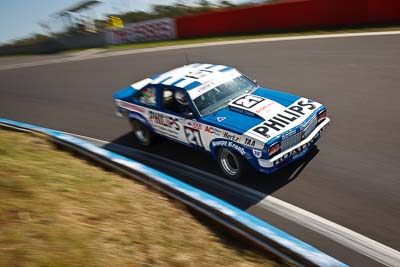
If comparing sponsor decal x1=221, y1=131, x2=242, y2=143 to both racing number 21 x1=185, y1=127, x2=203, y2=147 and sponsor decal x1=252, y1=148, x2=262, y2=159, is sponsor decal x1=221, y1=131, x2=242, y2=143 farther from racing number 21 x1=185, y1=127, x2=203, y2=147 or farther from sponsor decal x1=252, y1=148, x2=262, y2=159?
racing number 21 x1=185, y1=127, x2=203, y2=147

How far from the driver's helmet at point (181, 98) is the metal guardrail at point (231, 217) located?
1597 millimetres

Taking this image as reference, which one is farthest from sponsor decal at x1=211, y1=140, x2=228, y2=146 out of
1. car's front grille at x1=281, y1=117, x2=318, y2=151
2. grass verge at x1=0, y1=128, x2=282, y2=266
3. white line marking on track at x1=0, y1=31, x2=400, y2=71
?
white line marking on track at x1=0, y1=31, x2=400, y2=71

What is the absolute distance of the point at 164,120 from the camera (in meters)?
6.99

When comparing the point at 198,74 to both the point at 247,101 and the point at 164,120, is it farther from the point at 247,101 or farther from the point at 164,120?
the point at 247,101

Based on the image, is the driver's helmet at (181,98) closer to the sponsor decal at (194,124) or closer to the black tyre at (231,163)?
the sponsor decal at (194,124)

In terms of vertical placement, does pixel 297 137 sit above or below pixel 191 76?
below

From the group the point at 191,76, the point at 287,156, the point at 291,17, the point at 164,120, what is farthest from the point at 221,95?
the point at 291,17

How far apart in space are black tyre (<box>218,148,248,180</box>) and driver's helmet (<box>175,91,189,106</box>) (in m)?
1.10

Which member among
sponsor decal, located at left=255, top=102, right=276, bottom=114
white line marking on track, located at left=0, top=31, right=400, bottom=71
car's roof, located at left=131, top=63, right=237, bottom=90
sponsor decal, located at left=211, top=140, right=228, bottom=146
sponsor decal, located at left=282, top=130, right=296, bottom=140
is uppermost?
car's roof, located at left=131, top=63, right=237, bottom=90

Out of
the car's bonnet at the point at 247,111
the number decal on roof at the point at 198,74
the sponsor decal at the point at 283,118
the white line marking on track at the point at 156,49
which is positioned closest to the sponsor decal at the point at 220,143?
the car's bonnet at the point at 247,111

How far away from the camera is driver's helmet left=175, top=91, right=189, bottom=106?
658 centimetres

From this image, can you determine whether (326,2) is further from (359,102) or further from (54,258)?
(54,258)

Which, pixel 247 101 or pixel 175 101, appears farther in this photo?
pixel 175 101

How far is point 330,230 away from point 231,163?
2.05 metres
